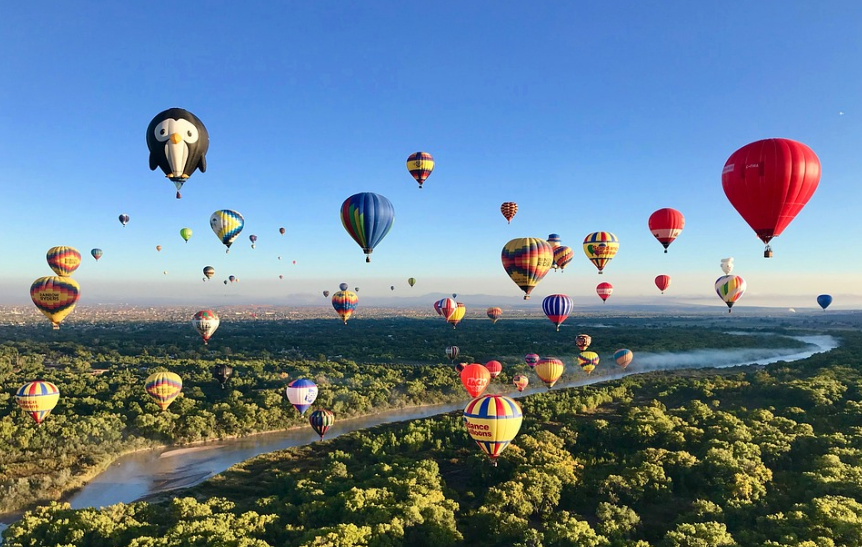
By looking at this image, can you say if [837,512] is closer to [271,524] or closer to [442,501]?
[442,501]

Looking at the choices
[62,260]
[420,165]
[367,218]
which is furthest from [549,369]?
[62,260]

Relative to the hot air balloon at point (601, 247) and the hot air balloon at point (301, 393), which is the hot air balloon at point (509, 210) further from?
the hot air balloon at point (301, 393)

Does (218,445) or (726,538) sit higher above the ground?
(726,538)

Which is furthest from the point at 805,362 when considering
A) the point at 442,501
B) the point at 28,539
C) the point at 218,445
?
the point at 28,539

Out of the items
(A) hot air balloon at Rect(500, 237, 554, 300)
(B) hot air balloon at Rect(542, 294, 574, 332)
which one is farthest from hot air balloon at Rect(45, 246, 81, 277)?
(B) hot air balloon at Rect(542, 294, 574, 332)

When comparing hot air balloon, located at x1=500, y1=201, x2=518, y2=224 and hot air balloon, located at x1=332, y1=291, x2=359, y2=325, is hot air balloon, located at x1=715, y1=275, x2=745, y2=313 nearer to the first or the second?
hot air balloon, located at x1=500, y1=201, x2=518, y2=224

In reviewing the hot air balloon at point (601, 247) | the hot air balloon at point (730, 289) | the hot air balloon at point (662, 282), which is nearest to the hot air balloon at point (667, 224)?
the hot air balloon at point (601, 247)
